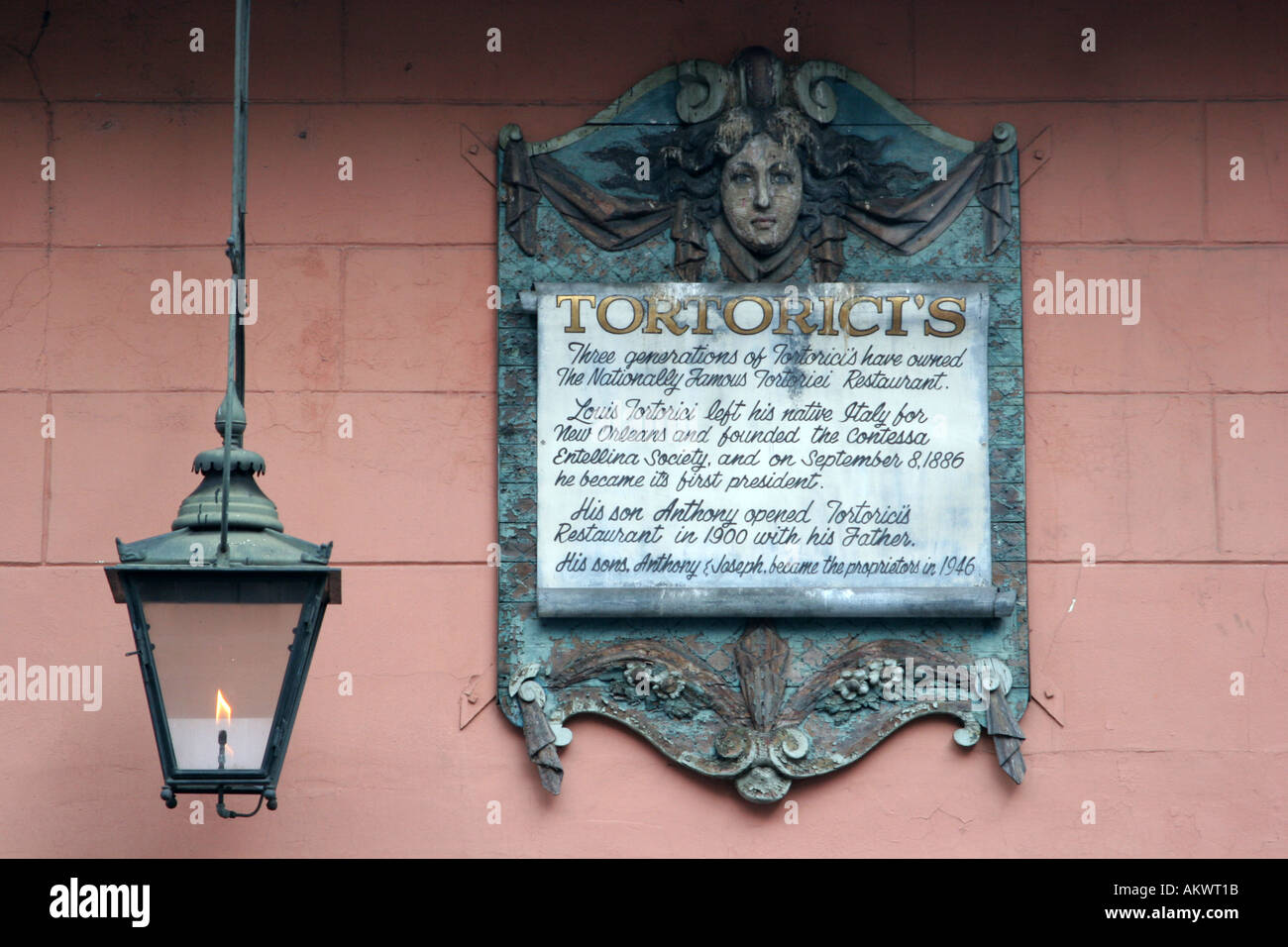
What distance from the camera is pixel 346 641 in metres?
4.68

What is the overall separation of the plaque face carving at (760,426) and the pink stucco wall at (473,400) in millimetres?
102

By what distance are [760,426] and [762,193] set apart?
66cm

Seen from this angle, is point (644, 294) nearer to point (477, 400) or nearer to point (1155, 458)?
point (477, 400)

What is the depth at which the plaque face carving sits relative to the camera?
4613 millimetres

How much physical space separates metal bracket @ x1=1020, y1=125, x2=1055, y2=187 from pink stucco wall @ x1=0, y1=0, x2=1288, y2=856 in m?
0.03

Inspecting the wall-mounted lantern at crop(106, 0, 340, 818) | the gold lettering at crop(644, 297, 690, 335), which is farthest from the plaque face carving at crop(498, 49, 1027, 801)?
the wall-mounted lantern at crop(106, 0, 340, 818)

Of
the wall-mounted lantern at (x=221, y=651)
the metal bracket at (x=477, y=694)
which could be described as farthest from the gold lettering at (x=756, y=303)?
the wall-mounted lantern at (x=221, y=651)

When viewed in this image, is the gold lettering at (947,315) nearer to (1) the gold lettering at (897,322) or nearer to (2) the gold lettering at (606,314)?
→ (1) the gold lettering at (897,322)

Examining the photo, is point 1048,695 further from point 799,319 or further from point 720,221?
point 720,221

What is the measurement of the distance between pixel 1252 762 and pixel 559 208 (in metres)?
2.46

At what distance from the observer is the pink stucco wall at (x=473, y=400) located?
4.59 meters

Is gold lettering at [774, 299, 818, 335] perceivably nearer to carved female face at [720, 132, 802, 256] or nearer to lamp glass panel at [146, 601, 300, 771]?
carved female face at [720, 132, 802, 256]

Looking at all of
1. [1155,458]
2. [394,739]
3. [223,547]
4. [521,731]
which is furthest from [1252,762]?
[223,547]

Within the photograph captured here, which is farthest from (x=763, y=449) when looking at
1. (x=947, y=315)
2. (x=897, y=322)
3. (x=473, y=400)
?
(x=473, y=400)
